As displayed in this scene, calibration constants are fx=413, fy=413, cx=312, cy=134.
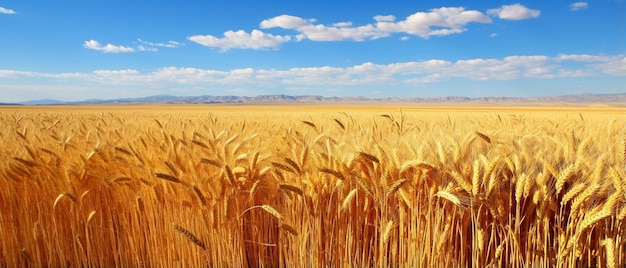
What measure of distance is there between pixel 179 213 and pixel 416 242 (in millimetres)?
1284

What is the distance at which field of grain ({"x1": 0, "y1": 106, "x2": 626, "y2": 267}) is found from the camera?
1882 mm

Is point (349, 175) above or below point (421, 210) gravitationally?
above

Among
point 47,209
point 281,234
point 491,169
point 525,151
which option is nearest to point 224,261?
point 281,234

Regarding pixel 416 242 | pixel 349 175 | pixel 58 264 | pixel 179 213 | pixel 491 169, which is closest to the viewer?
pixel 491 169

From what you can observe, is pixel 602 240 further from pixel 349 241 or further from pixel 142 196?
pixel 142 196

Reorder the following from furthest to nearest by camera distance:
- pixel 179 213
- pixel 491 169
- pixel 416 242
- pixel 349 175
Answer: pixel 179 213, pixel 349 175, pixel 416 242, pixel 491 169

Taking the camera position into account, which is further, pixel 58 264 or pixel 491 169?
pixel 58 264

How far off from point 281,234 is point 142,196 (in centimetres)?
87

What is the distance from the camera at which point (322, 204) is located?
2.15 metres

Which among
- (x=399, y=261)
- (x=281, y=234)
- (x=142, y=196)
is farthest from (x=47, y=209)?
(x=399, y=261)

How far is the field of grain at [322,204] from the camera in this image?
1.88 metres

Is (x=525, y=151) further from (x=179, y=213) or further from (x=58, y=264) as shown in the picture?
(x=58, y=264)

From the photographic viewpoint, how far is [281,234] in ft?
7.13

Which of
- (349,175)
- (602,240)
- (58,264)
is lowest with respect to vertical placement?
(58,264)
